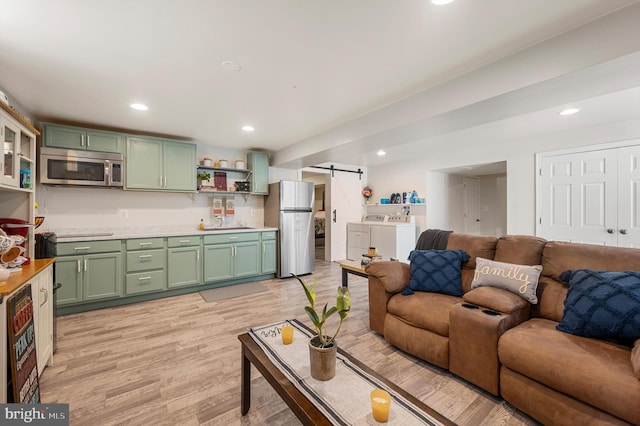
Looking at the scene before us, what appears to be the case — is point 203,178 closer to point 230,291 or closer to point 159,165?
point 159,165

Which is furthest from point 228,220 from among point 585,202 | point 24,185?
point 585,202

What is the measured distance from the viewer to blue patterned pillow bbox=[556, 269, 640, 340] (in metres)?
1.48

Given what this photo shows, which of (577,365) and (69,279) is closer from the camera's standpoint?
(577,365)

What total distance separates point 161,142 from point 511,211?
5652 millimetres

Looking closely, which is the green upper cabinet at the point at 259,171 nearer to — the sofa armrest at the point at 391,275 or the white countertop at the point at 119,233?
the white countertop at the point at 119,233

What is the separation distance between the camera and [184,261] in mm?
3883

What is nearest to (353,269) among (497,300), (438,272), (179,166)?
(438,272)

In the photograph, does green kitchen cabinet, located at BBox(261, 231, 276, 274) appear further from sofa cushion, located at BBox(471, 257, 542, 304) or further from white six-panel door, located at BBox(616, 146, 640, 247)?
white six-panel door, located at BBox(616, 146, 640, 247)

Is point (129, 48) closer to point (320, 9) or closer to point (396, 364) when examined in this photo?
point (320, 9)

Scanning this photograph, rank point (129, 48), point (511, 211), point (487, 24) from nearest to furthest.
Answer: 1. point (487, 24)
2. point (129, 48)
3. point (511, 211)

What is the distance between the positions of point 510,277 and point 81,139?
16.3 feet

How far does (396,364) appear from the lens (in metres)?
2.15

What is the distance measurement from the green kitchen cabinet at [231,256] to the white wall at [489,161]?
11.4 feet

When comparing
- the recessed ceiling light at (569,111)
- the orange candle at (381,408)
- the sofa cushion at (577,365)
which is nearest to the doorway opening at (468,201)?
the recessed ceiling light at (569,111)
